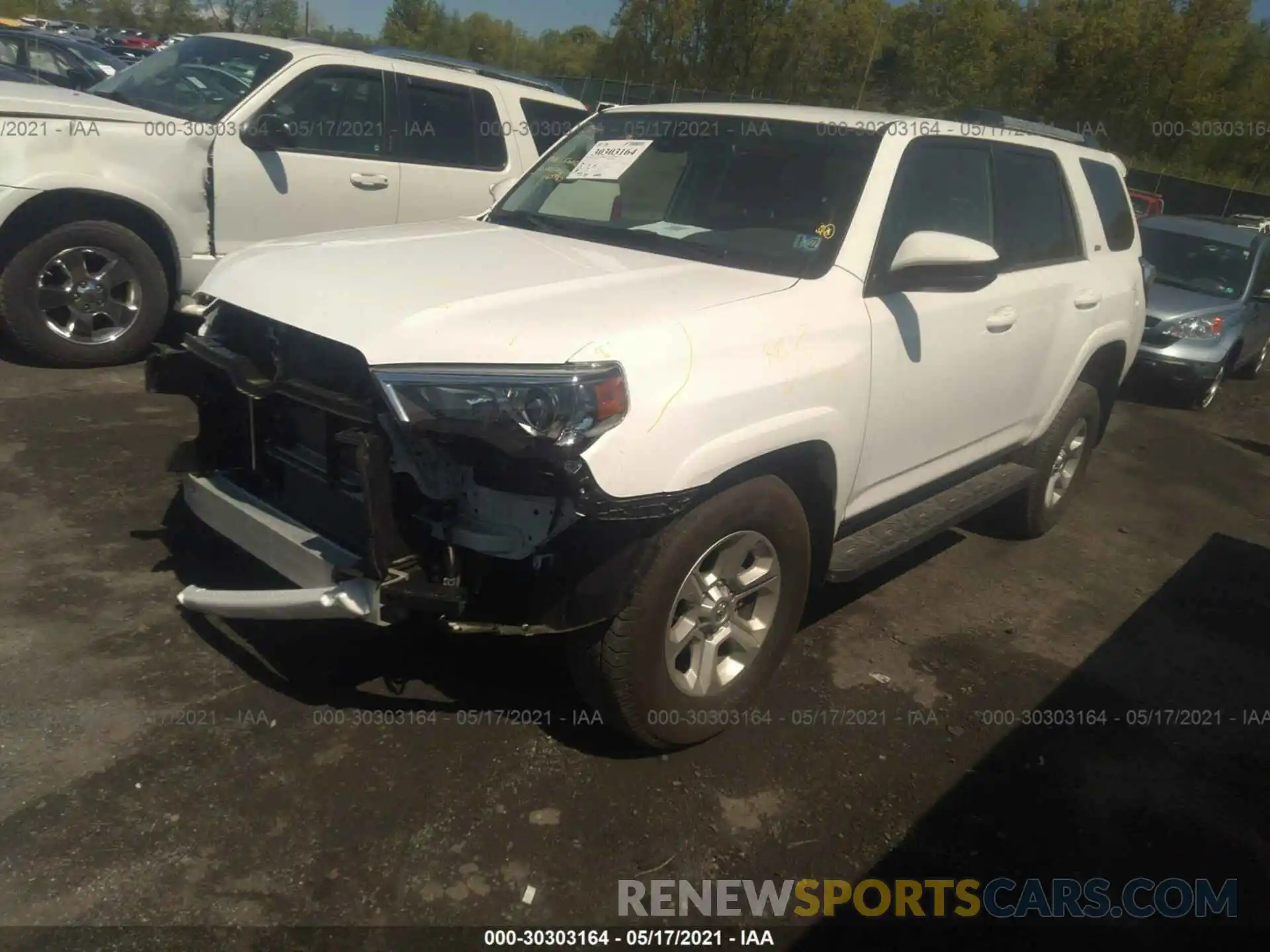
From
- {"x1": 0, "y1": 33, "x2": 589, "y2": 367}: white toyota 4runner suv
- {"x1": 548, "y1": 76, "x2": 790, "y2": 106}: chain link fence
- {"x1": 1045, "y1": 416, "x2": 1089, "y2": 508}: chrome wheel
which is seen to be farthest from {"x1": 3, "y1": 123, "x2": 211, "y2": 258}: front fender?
{"x1": 548, "y1": 76, "x2": 790, "y2": 106}: chain link fence

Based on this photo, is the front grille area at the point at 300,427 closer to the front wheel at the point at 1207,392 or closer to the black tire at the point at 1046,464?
the black tire at the point at 1046,464

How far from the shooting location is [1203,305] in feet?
30.2

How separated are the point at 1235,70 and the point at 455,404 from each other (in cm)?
4163

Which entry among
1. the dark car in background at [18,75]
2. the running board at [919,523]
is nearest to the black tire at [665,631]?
the running board at [919,523]

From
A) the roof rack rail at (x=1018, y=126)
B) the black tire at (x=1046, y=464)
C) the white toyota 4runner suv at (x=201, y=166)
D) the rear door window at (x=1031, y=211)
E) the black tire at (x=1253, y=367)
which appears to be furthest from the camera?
the black tire at (x=1253, y=367)

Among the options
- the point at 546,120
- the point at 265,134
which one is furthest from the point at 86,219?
the point at 546,120

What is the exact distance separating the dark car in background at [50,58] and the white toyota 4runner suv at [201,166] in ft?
19.0

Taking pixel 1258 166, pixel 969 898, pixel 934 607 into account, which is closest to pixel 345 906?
pixel 969 898

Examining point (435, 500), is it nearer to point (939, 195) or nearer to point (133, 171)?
point (939, 195)

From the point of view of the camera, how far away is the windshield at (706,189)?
11.5 ft

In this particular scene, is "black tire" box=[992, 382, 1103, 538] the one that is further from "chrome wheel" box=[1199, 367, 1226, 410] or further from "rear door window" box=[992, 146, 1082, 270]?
"chrome wheel" box=[1199, 367, 1226, 410]

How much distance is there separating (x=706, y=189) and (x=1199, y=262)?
811 cm

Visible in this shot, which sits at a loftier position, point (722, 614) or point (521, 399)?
point (521, 399)

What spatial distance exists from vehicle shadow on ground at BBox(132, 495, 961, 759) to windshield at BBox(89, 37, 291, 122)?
11.8ft
